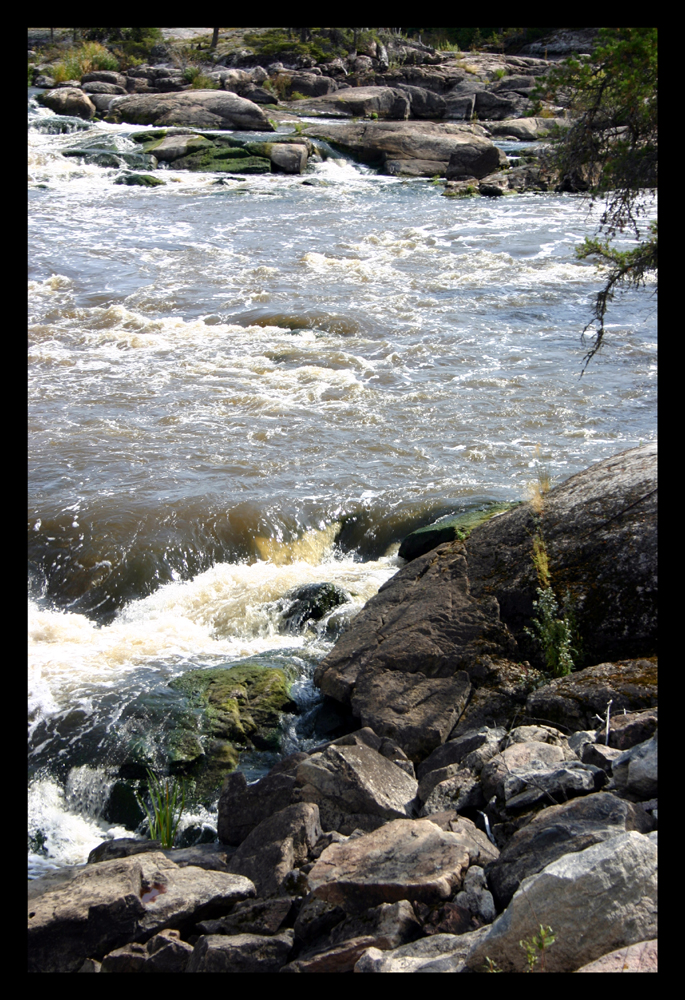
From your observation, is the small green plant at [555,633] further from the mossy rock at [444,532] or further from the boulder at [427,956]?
the boulder at [427,956]

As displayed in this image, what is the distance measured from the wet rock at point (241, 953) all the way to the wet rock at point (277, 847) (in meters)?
0.44

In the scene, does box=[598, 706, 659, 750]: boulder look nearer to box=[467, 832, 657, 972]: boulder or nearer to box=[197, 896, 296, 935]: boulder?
box=[467, 832, 657, 972]: boulder

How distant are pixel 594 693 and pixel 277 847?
6.58ft

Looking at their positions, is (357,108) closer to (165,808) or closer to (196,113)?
(196,113)

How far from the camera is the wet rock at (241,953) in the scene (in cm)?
316

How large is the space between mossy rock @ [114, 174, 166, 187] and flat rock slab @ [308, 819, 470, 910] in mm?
29133

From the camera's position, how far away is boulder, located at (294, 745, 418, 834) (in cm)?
434

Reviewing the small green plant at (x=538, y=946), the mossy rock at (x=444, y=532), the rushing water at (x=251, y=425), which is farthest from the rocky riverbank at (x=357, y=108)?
the small green plant at (x=538, y=946)

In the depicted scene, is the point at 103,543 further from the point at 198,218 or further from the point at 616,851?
the point at 198,218

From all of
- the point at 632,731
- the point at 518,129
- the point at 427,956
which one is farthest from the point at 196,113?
the point at 427,956

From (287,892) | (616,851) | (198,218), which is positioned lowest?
(287,892)
